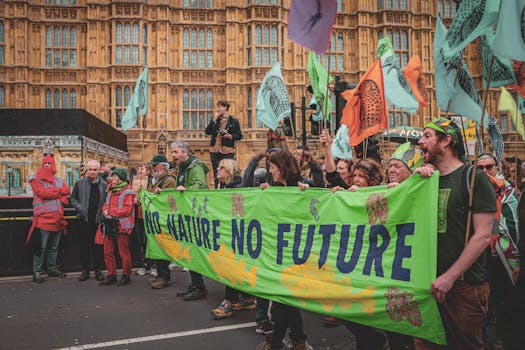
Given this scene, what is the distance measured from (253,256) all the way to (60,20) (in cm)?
2615

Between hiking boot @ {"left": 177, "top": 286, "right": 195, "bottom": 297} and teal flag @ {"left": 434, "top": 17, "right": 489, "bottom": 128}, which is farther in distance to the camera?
hiking boot @ {"left": 177, "top": 286, "right": 195, "bottom": 297}

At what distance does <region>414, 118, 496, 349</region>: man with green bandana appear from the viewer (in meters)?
2.44

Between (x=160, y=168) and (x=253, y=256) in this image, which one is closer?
(x=253, y=256)

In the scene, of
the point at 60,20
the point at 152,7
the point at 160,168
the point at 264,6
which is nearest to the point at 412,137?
the point at 264,6

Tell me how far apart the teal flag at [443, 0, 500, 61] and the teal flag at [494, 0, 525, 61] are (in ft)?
0.21

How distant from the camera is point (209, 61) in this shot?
26297 mm

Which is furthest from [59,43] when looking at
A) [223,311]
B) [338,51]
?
[223,311]

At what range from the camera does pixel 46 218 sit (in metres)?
7.30

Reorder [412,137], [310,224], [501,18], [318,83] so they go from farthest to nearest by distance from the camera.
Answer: [412,137]
[318,83]
[310,224]
[501,18]

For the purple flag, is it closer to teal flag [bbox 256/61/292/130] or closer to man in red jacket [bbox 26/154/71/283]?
teal flag [bbox 256/61/292/130]

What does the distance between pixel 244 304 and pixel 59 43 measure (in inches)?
995

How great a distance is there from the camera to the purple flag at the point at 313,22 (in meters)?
4.20

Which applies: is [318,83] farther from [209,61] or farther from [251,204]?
Result: [209,61]

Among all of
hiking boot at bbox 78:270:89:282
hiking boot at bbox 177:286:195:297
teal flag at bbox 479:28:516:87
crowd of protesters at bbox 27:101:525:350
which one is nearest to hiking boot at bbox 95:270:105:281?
crowd of protesters at bbox 27:101:525:350
